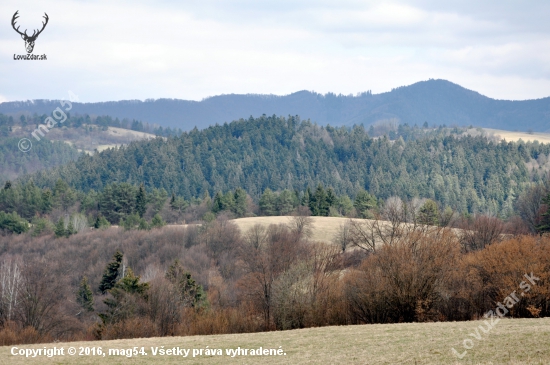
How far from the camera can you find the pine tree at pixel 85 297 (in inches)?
2453

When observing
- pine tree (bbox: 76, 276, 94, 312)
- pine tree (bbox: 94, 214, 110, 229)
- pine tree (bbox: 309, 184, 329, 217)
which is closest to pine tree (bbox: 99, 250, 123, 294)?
pine tree (bbox: 76, 276, 94, 312)

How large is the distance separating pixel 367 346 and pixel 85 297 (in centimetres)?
4979

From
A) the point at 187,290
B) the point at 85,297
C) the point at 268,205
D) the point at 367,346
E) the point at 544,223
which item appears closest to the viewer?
the point at 367,346

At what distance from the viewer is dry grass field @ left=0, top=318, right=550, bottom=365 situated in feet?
65.5

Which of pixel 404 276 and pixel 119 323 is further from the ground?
pixel 404 276

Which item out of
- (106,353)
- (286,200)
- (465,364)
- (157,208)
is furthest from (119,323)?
(157,208)

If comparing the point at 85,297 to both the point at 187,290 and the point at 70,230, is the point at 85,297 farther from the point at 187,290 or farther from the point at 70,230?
the point at 70,230

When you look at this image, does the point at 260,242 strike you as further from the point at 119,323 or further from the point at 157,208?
the point at 157,208

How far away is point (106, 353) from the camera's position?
1029 inches

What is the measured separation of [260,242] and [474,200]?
127274 mm

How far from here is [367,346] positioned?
24406 mm

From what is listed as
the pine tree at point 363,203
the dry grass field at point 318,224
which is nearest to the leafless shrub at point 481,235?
the dry grass field at point 318,224

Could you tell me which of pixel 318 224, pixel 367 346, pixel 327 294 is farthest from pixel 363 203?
pixel 367 346

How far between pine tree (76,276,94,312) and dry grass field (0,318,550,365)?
3472cm
